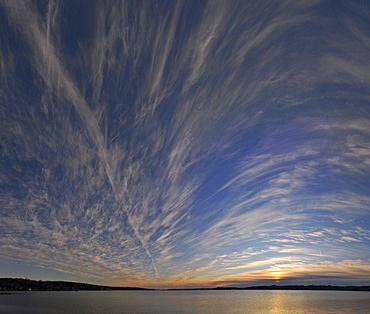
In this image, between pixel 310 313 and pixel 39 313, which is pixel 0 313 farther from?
pixel 310 313

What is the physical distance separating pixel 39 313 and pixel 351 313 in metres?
104

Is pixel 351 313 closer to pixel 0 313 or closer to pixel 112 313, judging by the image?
pixel 112 313

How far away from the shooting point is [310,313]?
260ft

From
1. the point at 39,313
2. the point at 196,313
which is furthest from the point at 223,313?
the point at 39,313

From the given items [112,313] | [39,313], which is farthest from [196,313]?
[39,313]

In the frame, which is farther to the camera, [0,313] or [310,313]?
[310,313]

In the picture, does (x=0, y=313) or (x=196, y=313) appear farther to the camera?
(x=196, y=313)

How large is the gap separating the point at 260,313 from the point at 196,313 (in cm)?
2253

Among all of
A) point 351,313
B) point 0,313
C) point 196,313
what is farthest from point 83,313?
point 351,313

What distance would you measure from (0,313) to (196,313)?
63.7 meters

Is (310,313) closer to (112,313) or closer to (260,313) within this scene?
(260,313)

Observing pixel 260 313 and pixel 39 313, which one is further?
pixel 260 313

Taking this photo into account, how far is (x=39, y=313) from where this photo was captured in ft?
245

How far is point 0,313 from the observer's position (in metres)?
73.2
